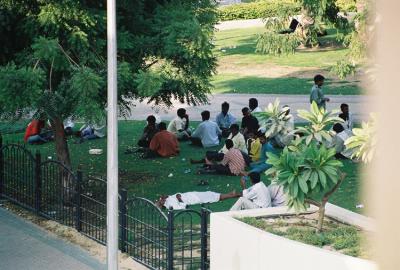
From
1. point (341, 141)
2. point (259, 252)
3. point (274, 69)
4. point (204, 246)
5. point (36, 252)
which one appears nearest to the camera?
point (259, 252)

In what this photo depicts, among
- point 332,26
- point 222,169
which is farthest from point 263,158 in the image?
point 332,26

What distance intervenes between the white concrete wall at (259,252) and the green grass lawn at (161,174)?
4.19 metres

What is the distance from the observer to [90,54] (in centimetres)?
1306

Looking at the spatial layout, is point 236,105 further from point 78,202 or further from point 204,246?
point 204,246

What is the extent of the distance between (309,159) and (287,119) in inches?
49.7

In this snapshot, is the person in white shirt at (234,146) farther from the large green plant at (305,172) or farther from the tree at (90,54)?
the large green plant at (305,172)

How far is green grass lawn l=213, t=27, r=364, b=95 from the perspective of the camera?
2819 cm

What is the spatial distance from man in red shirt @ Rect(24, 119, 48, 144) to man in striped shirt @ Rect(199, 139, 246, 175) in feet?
21.4

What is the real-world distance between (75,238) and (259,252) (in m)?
4.88

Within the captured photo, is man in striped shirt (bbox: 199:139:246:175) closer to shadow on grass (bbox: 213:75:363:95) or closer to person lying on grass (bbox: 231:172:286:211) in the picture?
person lying on grass (bbox: 231:172:286:211)

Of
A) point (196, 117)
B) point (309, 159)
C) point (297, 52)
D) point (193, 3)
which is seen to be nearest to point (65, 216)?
point (193, 3)

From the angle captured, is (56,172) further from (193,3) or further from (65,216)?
(193,3)

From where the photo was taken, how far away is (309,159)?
26.4ft

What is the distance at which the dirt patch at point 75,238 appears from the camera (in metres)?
10.9
